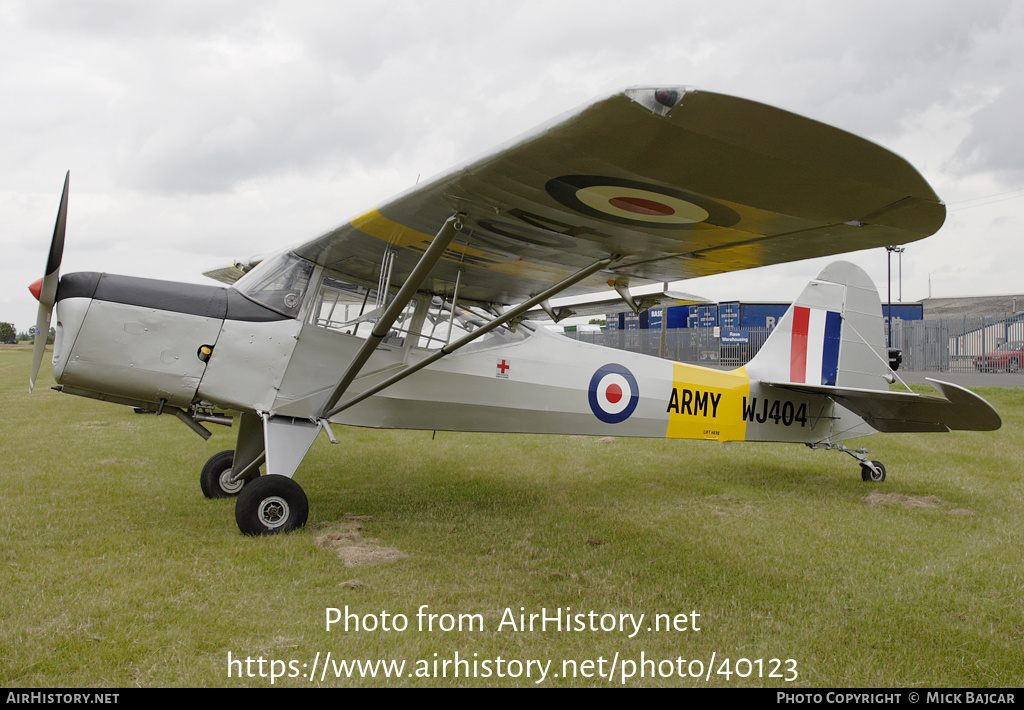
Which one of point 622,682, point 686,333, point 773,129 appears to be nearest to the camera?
point 773,129

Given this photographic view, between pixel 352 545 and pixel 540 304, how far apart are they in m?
2.36

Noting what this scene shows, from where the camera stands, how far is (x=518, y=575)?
3.99m

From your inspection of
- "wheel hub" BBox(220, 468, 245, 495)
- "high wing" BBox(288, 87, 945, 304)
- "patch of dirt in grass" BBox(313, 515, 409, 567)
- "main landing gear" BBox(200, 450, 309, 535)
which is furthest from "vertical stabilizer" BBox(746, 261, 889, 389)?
"wheel hub" BBox(220, 468, 245, 495)

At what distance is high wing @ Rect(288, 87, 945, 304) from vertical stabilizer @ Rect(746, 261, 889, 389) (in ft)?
9.79

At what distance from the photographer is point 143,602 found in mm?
3318

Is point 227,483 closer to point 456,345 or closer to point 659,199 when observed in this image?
point 456,345

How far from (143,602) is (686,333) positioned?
1138 inches

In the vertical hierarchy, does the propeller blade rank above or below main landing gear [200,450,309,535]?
above

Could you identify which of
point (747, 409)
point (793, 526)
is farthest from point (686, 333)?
point (793, 526)

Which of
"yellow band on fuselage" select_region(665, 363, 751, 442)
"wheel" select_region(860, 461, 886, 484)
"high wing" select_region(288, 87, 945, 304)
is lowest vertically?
"wheel" select_region(860, 461, 886, 484)

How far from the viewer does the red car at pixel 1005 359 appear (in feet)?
74.7

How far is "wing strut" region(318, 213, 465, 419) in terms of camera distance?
3717mm

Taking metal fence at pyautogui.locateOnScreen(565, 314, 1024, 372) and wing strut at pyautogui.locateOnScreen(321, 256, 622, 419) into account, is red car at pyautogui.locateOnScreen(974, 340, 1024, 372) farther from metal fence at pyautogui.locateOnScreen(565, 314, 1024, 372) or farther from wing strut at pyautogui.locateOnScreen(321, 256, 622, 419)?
wing strut at pyautogui.locateOnScreen(321, 256, 622, 419)

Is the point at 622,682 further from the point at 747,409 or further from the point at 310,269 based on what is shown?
the point at 747,409
